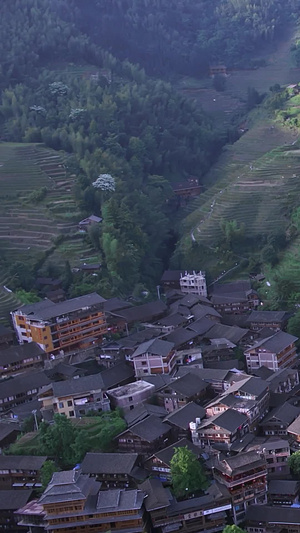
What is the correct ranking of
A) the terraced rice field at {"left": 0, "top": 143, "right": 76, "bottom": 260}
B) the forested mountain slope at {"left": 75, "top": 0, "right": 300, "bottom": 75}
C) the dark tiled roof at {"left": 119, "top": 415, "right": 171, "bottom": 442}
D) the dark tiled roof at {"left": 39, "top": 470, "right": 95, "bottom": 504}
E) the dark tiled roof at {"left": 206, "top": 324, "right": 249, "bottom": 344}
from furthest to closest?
the forested mountain slope at {"left": 75, "top": 0, "right": 300, "bottom": 75}
the terraced rice field at {"left": 0, "top": 143, "right": 76, "bottom": 260}
the dark tiled roof at {"left": 206, "top": 324, "right": 249, "bottom": 344}
the dark tiled roof at {"left": 119, "top": 415, "right": 171, "bottom": 442}
the dark tiled roof at {"left": 39, "top": 470, "right": 95, "bottom": 504}

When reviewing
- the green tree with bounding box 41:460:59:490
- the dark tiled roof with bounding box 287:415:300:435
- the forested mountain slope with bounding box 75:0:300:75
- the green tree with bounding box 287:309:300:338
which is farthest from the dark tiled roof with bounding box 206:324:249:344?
the forested mountain slope with bounding box 75:0:300:75

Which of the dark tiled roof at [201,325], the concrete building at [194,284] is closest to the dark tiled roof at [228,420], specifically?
the dark tiled roof at [201,325]

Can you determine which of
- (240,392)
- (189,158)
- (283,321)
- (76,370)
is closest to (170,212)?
(189,158)

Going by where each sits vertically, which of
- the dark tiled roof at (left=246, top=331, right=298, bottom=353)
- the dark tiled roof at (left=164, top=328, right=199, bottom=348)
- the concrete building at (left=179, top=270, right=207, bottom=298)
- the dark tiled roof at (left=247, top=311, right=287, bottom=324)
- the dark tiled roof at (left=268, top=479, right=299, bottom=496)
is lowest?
the concrete building at (left=179, top=270, right=207, bottom=298)

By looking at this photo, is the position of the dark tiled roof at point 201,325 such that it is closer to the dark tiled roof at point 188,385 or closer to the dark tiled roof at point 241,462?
the dark tiled roof at point 188,385

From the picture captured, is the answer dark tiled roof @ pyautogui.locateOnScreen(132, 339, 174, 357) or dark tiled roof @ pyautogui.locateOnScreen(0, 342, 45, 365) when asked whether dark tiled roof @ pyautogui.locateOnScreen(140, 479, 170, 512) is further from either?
dark tiled roof @ pyautogui.locateOnScreen(0, 342, 45, 365)

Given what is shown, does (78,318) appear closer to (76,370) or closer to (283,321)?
(76,370)

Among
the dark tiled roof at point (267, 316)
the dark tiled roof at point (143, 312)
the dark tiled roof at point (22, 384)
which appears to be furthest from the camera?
the dark tiled roof at point (143, 312)
